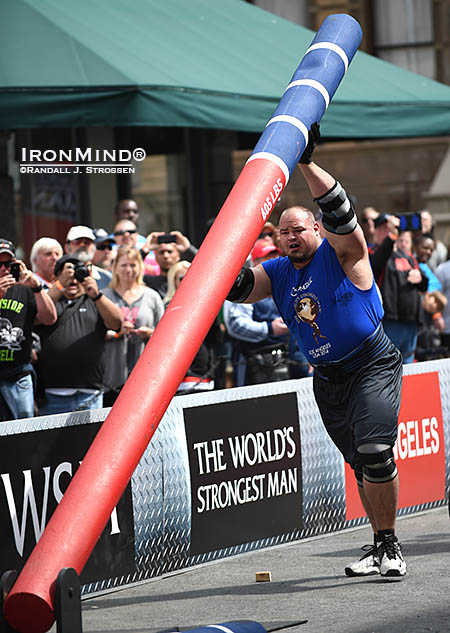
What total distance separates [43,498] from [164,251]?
157 inches

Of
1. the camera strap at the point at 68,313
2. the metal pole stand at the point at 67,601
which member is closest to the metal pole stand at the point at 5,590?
the metal pole stand at the point at 67,601

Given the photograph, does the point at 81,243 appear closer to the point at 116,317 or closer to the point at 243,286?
the point at 116,317

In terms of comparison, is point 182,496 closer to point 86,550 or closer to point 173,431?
point 173,431

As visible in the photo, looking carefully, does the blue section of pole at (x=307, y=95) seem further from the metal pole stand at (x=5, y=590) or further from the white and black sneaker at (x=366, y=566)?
the white and black sneaker at (x=366, y=566)

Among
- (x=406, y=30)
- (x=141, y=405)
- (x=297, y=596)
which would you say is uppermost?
(x=406, y=30)

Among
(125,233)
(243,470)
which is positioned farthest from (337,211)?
(125,233)

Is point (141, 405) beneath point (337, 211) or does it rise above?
beneath

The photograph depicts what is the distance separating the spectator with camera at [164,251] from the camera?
10.2m

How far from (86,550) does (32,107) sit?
6.52 m

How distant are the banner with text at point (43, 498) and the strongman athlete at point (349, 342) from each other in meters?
1.20

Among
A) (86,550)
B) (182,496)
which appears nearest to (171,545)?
(182,496)

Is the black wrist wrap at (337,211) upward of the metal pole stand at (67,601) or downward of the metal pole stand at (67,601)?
upward

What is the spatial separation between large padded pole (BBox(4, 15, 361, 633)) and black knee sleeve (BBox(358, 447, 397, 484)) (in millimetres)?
1720

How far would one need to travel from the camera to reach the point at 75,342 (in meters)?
8.65
